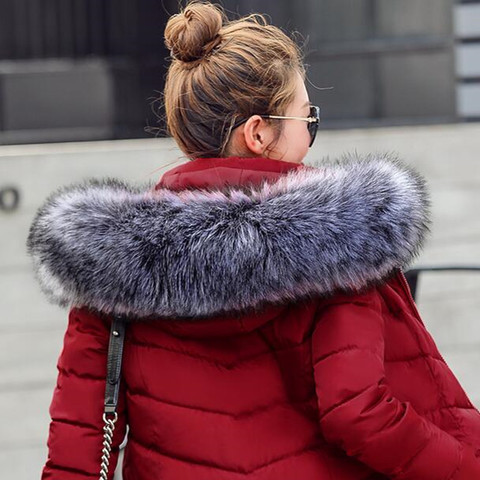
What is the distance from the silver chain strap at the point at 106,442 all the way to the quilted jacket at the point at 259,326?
0.01 metres

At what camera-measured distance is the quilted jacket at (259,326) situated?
1.91 meters

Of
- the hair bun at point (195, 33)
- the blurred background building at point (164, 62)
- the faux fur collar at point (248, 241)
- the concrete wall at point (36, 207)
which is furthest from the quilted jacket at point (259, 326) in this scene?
the blurred background building at point (164, 62)

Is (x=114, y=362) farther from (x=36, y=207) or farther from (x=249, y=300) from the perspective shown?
(x=36, y=207)

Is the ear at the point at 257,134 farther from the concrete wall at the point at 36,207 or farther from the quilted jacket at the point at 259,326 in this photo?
the concrete wall at the point at 36,207

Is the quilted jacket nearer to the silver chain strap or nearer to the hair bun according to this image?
the silver chain strap

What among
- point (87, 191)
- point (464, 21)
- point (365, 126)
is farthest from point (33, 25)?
point (87, 191)

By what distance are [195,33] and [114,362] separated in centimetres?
63

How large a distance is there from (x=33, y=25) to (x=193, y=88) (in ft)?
13.3

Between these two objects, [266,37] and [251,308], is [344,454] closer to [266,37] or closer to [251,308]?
[251,308]

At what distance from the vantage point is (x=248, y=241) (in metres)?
1.92

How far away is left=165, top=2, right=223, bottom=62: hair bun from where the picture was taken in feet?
6.72

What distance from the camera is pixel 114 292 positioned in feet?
6.56

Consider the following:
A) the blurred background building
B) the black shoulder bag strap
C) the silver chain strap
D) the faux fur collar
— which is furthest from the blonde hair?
the blurred background building

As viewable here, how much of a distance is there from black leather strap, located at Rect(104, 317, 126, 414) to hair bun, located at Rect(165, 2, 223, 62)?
0.51 m
